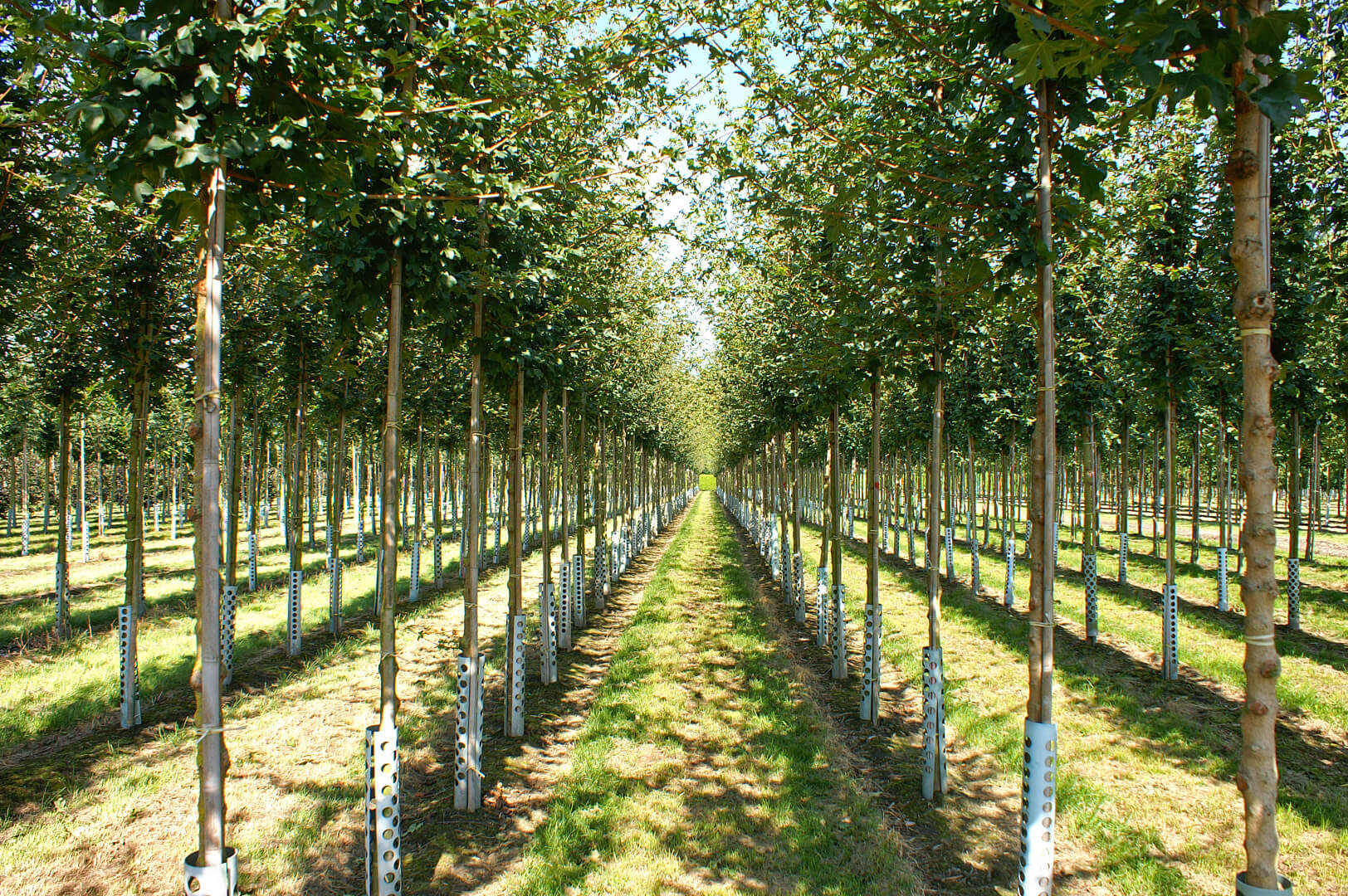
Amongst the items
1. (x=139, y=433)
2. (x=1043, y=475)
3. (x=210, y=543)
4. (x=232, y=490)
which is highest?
(x=139, y=433)

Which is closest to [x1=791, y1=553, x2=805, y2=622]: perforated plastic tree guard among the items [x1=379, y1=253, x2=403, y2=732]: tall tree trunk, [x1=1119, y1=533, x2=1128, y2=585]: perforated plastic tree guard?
[x1=1119, y1=533, x2=1128, y2=585]: perforated plastic tree guard

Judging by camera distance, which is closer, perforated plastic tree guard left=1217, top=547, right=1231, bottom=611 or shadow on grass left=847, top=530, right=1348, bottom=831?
shadow on grass left=847, top=530, right=1348, bottom=831

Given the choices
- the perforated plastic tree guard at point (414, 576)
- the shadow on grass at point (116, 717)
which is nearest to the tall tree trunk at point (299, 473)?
the shadow on grass at point (116, 717)

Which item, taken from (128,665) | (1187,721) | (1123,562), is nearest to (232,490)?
(128,665)

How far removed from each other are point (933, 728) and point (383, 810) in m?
4.04

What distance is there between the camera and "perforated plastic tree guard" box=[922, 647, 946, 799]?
216 inches

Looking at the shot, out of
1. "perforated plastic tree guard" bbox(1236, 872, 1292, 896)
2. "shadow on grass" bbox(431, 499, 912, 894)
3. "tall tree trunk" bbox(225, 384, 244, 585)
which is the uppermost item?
"tall tree trunk" bbox(225, 384, 244, 585)

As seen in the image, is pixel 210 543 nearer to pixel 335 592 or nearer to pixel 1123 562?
pixel 335 592

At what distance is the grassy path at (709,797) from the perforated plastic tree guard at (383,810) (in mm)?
670

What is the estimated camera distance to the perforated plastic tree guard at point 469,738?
5250 mm

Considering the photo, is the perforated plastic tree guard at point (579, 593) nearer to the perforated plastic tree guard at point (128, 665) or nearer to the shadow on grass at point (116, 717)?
the shadow on grass at point (116, 717)

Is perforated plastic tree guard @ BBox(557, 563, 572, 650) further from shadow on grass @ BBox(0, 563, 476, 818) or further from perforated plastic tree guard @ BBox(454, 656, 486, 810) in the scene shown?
perforated plastic tree guard @ BBox(454, 656, 486, 810)

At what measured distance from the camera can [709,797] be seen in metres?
5.51

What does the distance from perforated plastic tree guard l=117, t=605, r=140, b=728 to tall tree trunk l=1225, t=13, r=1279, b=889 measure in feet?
28.2
